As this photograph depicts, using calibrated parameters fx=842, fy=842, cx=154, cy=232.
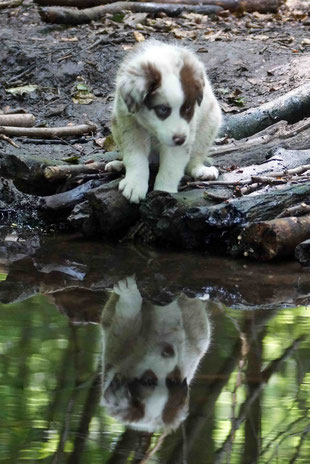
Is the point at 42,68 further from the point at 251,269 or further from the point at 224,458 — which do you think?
the point at 224,458

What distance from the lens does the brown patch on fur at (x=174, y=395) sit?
2.80 metres

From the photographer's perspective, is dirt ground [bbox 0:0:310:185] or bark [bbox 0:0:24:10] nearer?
dirt ground [bbox 0:0:310:185]

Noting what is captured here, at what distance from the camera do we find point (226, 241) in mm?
5449

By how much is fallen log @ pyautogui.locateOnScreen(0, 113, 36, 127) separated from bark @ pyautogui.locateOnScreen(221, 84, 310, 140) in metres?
1.83

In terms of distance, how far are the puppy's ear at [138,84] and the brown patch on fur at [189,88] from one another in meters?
0.17

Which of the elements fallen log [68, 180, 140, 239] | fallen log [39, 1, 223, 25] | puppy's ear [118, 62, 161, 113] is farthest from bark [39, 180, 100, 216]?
fallen log [39, 1, 223, 25]

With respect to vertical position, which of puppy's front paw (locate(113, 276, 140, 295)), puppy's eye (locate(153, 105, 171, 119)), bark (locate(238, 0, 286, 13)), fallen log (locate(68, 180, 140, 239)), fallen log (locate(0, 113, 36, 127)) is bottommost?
puppy's front paw (locate(113, 276, 140, 295))

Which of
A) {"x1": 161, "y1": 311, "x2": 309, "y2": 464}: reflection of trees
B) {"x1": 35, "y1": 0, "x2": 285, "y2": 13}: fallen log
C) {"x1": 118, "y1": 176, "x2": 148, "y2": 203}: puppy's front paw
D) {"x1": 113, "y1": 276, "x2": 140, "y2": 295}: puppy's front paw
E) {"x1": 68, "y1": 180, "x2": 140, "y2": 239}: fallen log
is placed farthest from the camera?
{"x1": 35, "y1": 0, "x2": 285, "y2": 13}: fallen log

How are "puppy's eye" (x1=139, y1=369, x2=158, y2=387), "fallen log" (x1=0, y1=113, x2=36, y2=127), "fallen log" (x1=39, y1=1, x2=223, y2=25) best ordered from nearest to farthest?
1. "puppy's eye" (x1=139, y1=369, x2=158, y2=387)
2. "fallen log" (x1=0, y1=113, x2=36, y2=127)
3. "fallen log" (x1=39, y1=1, x2=223, y2=25)

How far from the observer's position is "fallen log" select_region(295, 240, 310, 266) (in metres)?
4.95

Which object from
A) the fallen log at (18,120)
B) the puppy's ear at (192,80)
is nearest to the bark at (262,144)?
the puppy's ear at (192,80)

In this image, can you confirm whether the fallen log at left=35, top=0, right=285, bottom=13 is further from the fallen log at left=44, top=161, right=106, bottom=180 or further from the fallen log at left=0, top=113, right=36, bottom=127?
the fallen log at left=44, top=161, right=106, bottom=180

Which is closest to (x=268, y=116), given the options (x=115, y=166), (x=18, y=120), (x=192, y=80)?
(x=115, y=166)

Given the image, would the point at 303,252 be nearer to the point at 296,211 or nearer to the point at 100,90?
the point at 296,211
